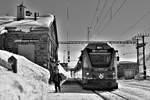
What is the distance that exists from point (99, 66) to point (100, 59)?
0.61 m

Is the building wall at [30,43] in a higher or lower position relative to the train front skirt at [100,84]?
higher

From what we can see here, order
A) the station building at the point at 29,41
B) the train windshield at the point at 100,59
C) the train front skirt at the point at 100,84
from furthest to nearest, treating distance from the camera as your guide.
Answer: the station building at the point at 29,41 → the train windshield at the point at 100,59 → the train front skirt at the point at 100,84

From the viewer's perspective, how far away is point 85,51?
1862 cm

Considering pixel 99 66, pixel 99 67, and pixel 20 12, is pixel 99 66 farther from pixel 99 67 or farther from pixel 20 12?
pixel 20 12

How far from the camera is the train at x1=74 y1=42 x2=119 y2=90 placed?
683 inches

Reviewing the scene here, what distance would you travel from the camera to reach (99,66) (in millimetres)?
17703

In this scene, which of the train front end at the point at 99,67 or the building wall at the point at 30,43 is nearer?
the train front end at the point at 99,67

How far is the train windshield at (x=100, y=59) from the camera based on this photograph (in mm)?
17808

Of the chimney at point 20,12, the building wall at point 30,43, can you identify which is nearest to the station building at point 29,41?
the building wall at point 30,43

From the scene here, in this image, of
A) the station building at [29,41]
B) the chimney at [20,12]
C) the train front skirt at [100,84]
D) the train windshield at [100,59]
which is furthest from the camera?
the chimney at [20,12]

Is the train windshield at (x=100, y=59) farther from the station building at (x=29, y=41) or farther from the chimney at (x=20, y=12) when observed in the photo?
the chimney at (x=20, y=12)

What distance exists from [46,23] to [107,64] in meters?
17.9

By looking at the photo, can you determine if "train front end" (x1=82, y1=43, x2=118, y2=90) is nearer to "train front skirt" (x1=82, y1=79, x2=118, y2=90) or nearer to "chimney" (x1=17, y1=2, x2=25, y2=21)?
"train front skirt" (x1=82, y1=79, x2=118, y2=90)

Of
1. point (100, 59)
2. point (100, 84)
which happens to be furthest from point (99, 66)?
point (100, 84)
